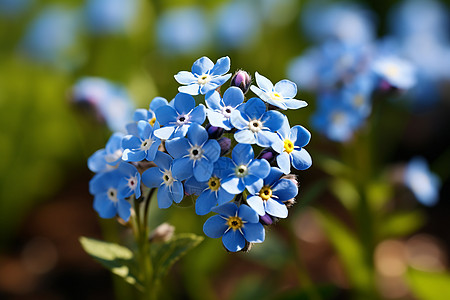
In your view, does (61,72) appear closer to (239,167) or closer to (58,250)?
(58,250)

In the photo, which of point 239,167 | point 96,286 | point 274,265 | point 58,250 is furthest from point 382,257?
point 239,167

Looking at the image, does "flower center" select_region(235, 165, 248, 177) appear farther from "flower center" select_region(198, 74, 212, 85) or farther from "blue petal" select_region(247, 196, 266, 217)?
"flower center" select_region(198, 74, 212, 85)

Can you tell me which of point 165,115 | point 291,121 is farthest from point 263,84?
point 291,121

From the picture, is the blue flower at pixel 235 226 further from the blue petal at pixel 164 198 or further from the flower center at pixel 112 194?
the flower center at pixel 112 194

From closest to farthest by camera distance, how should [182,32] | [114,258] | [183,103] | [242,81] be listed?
[183,103]
[242,81]
[114,258]
[182,32]

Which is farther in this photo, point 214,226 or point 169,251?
point 169,251

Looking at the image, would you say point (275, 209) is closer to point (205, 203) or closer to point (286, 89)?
point (205, 203)

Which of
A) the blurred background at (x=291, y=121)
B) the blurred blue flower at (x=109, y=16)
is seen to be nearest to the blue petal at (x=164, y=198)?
the blurred background at (x=291, y=121)
